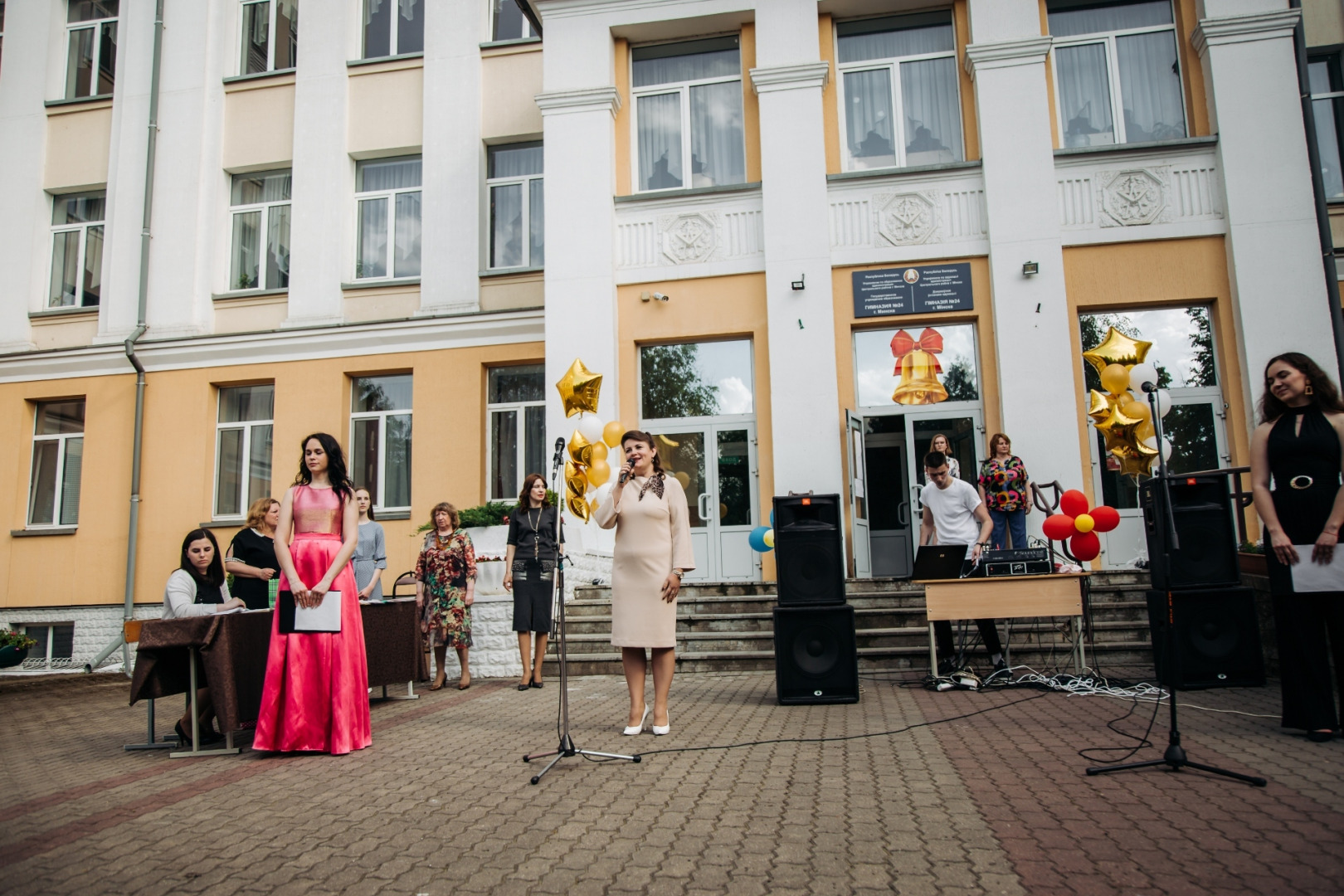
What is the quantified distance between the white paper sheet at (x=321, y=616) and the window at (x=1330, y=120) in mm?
13628

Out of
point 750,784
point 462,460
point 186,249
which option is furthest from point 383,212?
point 750,784

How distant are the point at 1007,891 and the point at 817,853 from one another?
0.72 meters

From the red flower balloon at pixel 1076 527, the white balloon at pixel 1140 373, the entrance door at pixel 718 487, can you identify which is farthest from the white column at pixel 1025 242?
the white balloon at pixel 1140 373

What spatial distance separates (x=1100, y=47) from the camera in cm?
1273

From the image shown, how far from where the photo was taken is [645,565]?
5.77 m

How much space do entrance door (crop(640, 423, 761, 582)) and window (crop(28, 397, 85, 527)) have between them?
1045 cm

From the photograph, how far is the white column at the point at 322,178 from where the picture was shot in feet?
48.5

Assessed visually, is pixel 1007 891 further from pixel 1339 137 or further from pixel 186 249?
pixel 186 249

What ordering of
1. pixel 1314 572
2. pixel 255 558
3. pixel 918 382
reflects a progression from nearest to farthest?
pixel 1314 572 → pixel 255 558 → pixel 918 382

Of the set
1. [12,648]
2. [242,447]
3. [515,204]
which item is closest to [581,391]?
[515,204]

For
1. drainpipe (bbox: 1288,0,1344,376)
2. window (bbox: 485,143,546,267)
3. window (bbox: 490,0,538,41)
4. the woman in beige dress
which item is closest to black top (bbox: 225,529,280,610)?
the woman in beige dress

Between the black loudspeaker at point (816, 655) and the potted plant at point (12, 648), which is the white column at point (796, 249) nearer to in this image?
the black loudspeaker at point (816, 655)

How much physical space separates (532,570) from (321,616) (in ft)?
10.3

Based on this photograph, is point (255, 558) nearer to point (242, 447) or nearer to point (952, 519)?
point (952, 519)
